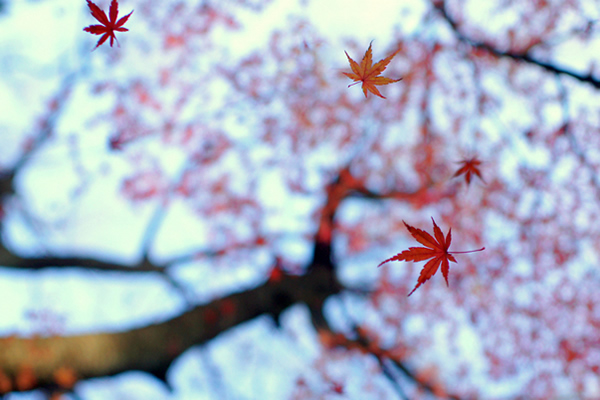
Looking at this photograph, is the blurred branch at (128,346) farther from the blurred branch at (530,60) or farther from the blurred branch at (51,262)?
the blurred branch at (530,60)

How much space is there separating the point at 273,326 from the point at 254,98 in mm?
3574

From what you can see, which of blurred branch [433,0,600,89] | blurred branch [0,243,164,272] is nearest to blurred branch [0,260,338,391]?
blurred branch [0,243,164,272]

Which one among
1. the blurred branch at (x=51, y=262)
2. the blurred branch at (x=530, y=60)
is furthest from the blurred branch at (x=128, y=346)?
the blurred branch at (x=530, y=60)

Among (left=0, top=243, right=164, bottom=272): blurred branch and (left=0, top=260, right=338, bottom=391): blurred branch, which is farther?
(left=0, top=243, right=164, bottom=272): blurred branch

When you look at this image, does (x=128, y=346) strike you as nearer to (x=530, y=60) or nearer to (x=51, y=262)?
(x=51, y=262)

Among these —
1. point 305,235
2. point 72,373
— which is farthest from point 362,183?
point 72,373

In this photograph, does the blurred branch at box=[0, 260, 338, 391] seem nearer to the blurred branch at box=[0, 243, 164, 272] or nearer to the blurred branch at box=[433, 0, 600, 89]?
the blurred branch at box=[0, 243, 164, 272]

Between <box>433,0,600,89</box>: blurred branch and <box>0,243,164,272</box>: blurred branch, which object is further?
<box>0,243,164,272</box>: blurred branch

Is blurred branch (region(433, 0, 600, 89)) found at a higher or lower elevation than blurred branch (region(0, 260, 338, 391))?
higher

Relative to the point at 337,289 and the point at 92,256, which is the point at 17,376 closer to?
the point at 92,256

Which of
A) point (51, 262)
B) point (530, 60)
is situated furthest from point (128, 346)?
point (530, 60)

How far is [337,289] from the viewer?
6.90 meters

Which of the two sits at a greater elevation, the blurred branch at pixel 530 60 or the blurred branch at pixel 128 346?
the blurred branch at pixel 530 60

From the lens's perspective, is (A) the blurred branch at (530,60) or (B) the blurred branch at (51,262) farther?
(B) the blurred branch at (51,262)
